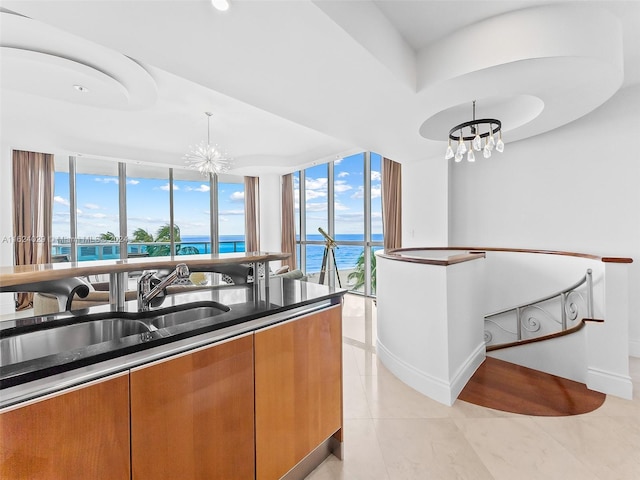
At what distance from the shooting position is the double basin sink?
1.02 meters

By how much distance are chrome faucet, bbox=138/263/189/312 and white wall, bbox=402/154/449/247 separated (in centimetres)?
377

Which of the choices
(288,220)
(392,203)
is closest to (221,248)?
(288,220)

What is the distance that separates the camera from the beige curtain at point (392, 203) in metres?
4.94

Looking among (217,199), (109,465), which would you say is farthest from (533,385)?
(217,199)

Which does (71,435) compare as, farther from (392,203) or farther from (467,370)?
(392,203)

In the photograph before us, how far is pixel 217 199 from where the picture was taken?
7238 mm

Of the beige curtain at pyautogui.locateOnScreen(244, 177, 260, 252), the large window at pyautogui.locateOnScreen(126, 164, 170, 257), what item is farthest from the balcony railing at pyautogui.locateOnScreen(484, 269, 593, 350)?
the large window at pyautogui.locateOnScreen(126, 164, 170, 257)

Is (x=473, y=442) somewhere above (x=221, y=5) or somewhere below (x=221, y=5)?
below

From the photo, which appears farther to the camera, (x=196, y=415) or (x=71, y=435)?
(x=196, y=415)

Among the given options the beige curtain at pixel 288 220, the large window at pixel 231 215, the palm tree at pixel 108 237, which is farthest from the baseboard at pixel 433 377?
the palm tree at pixel 108 237

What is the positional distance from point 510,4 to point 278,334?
2444 millimetres

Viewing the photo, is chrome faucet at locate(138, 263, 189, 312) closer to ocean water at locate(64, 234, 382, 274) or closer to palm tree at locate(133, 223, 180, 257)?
ocean water at locate(64, 234, 382, 274)

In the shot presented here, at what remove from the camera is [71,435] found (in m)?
0.79

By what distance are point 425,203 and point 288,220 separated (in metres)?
3.77
